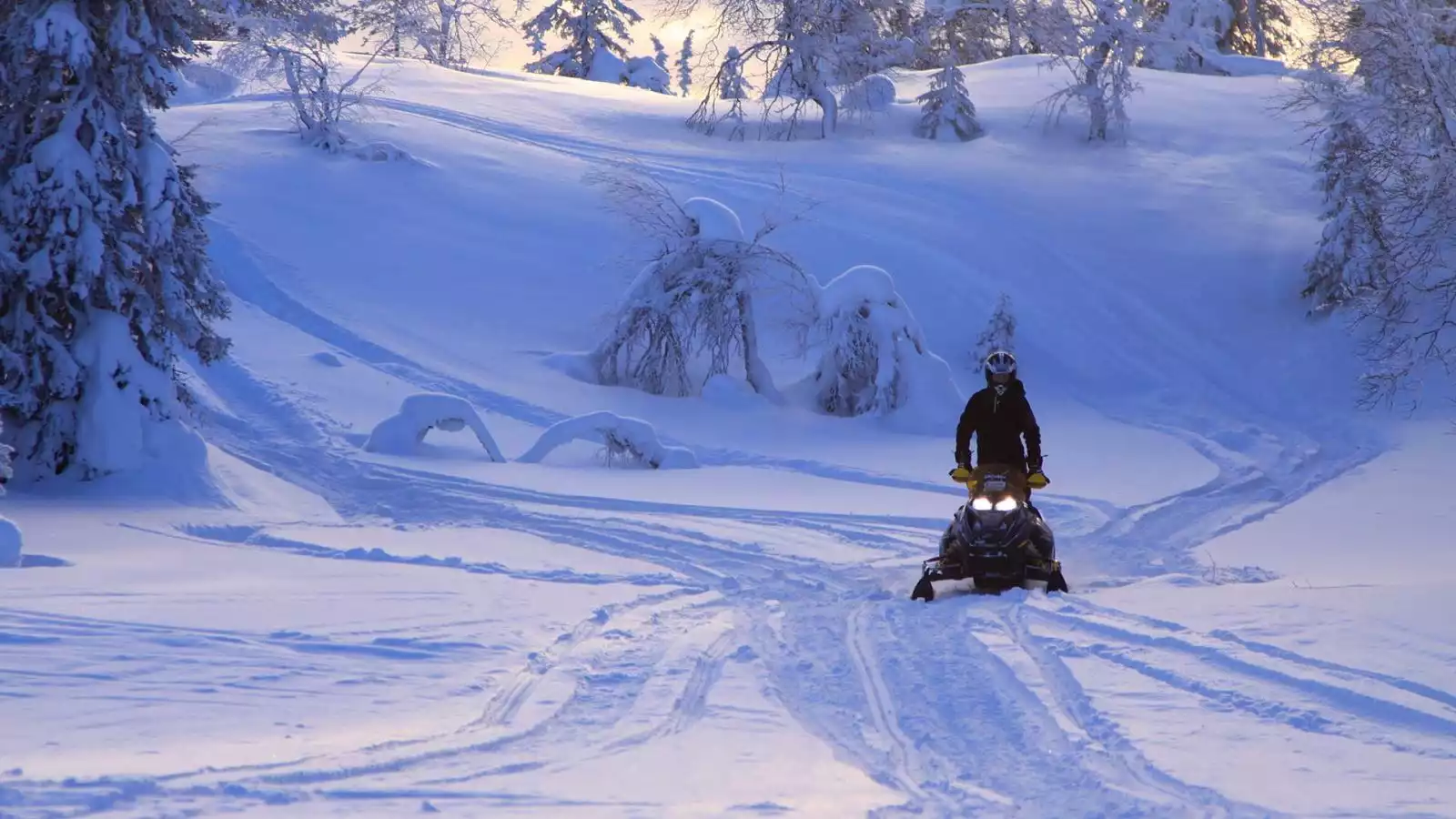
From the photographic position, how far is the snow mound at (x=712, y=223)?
24.0 m

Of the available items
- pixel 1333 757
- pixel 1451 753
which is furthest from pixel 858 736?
pixel 1451 753

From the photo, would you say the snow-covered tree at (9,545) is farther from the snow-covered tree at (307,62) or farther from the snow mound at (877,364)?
the snow-covered tree at (307,62)

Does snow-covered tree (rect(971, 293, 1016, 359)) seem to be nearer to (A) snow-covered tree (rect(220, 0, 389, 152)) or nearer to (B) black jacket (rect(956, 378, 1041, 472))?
(B) black jacket (rect(956, 378, 1041, 472))

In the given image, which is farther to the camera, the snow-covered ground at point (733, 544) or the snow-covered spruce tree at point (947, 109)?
the snow-covered spruce tree at point (947, 109)

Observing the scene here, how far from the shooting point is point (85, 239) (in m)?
14.4

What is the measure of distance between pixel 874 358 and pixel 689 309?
126 inches

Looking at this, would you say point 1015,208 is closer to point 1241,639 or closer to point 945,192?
point 945,192

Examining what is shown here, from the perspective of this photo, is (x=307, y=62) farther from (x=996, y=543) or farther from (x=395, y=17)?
(x=996, y=543)

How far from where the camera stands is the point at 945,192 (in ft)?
111

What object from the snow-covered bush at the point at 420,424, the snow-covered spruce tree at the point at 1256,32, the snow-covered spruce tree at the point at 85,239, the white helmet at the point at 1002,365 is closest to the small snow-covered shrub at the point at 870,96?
the snow-covered spruce tree at the point at 1256,32

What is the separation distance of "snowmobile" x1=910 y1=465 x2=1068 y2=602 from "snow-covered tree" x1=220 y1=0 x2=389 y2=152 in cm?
2608

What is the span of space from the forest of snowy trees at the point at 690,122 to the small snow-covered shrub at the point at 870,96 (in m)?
0.14

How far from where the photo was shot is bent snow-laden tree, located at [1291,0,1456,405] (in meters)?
18.5

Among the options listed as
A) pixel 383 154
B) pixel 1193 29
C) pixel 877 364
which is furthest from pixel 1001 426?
pixel 1193 29
